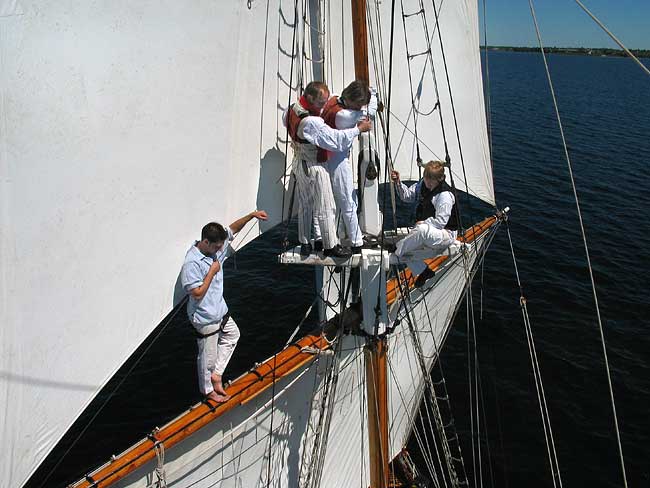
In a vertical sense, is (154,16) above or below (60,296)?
above

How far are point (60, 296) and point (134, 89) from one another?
126 cm

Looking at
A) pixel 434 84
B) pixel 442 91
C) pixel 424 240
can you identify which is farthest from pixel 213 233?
pixel 442 91

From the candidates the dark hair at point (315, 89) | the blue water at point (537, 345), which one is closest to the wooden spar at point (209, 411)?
the dark hair at point (315, 89)

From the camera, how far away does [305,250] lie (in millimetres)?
4332

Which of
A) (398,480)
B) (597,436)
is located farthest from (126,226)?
(597,436)

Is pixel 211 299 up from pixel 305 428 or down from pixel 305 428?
up

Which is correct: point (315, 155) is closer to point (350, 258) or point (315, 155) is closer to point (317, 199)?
point (317, 199)

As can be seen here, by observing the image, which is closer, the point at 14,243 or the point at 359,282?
the point at 14,243

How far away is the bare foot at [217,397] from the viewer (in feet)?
14.7

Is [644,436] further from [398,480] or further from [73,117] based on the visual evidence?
[73,117]

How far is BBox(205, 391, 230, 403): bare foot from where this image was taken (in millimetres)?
4466

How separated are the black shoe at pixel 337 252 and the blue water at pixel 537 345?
259 inches

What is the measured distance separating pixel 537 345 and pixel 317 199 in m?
10.3

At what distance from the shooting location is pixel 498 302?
1425cm
